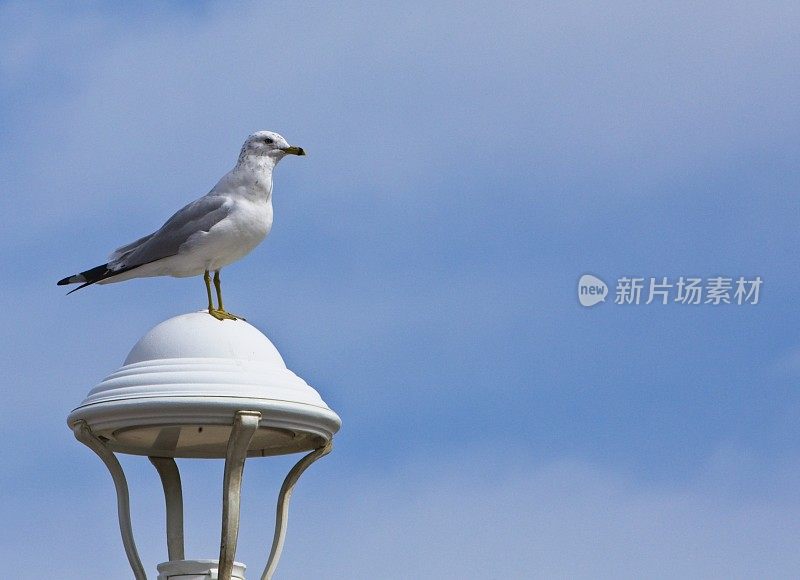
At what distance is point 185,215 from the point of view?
1934 centimetres

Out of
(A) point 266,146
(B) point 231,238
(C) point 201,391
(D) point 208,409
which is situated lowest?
(D) point 208,409

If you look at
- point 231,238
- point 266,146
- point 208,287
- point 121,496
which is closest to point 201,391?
point 208,287

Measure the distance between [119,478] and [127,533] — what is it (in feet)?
2.15

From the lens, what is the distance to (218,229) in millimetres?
19031

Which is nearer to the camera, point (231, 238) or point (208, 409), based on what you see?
point (208, 409)

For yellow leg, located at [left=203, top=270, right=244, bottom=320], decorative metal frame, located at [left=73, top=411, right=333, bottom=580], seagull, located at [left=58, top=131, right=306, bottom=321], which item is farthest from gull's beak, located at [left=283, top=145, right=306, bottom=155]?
decorative metal frame, located at [left=73, top=411, right=333, bottom=580]

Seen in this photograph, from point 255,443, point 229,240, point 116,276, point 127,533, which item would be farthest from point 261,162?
point 127,533

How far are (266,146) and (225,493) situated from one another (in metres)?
4.17

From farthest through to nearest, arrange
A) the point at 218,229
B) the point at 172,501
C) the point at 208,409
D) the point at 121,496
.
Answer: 1. the point at 172,501
2. the point at 121,496
3. the point at 218,229
4. the point at 208,409

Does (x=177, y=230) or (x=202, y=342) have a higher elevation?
(x=177, y=230)

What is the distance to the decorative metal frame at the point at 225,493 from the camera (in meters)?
18.2

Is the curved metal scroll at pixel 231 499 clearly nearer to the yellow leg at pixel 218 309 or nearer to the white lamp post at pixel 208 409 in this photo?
the white lamp post at pixel 208 409

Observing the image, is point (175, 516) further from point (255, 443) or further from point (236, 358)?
point (236, 358)

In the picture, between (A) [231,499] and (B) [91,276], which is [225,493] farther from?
(B) [91,276]
